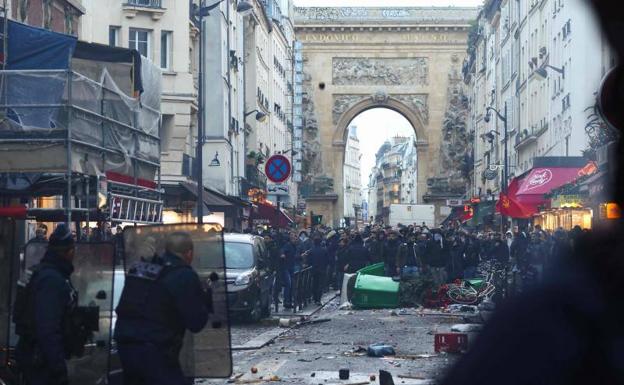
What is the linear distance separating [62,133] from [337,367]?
4.98m

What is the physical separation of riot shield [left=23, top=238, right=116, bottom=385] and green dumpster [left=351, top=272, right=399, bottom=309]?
17962 mm

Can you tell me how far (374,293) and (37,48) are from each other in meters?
11.0

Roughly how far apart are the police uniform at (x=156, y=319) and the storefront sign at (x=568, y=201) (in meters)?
22.4

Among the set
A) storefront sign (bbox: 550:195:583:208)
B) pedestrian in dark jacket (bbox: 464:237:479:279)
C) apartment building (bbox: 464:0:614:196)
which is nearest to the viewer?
storefront sign (bbox: 550:195:583:208)

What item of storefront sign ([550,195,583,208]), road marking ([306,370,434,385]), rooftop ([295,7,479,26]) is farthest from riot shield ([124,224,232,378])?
rooftop ([295,7,479,26])

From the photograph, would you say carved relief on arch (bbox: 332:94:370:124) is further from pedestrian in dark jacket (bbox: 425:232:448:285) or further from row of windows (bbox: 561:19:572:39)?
pedestrian in dark jacket (bbox: 425:232:448:285)

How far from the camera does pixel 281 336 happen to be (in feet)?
66.1

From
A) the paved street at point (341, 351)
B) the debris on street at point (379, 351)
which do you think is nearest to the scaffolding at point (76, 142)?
the paved street at point (341, 351)

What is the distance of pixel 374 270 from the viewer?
2927 cm

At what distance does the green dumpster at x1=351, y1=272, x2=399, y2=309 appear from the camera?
2773cm

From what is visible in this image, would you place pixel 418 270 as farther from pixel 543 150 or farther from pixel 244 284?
pixel 543 150

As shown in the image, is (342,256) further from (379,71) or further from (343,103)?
(379,71)

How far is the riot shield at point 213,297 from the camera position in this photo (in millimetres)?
8922

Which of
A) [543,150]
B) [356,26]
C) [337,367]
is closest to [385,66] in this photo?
[356,26]
